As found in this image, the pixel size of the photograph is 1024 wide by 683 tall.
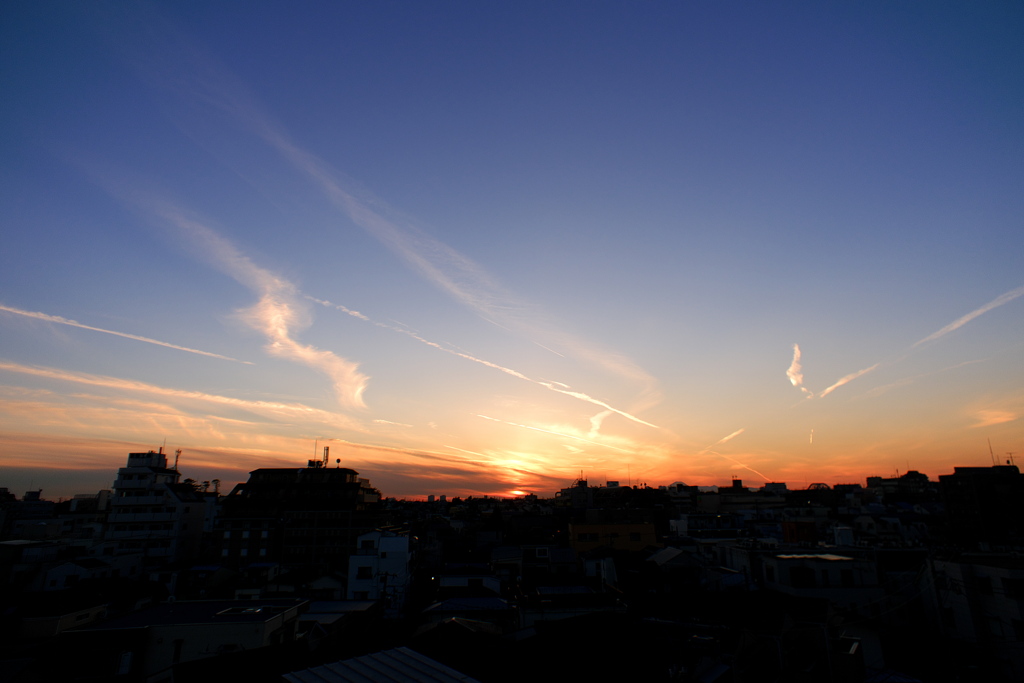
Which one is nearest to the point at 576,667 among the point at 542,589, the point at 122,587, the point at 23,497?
the point at 542,589

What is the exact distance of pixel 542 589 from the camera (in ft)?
108

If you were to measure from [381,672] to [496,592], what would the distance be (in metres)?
31.9

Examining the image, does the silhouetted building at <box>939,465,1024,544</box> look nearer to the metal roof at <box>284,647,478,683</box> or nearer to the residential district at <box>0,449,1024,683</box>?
the residential district at <box>0,449,1024,683</box>

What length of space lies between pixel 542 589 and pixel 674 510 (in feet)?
183

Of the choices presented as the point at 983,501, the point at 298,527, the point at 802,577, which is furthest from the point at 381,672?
the point at 983,501

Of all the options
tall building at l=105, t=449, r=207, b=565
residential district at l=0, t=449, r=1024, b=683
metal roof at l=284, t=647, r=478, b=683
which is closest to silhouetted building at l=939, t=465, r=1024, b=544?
residential district at l=0, t=449, r=1024, b=683

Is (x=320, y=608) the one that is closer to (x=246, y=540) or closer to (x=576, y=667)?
(x=576, y=667)

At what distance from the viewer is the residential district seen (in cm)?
2116

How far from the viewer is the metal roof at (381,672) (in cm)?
913

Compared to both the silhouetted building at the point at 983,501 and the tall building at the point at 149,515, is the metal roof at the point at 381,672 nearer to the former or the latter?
the tall building at the point at 149,515

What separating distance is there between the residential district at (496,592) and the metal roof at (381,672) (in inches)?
2.0

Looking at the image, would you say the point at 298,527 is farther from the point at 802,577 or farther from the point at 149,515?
the point at 802,577

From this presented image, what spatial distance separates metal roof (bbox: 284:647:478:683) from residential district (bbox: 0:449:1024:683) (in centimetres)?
5

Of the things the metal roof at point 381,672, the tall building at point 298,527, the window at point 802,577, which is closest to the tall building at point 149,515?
the tall building at point 298,527
